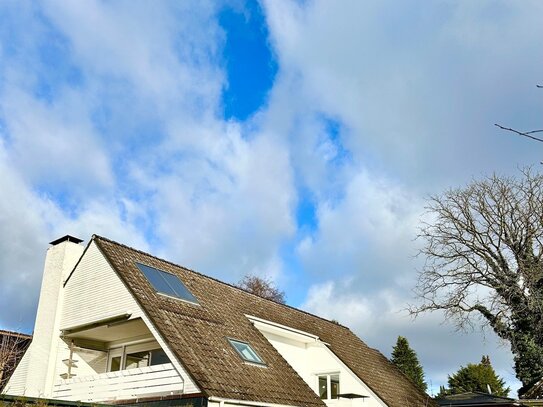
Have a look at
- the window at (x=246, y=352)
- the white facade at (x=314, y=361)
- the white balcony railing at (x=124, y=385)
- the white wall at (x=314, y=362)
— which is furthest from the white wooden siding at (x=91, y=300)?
the white wall at (x=314, y=362)

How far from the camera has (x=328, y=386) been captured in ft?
59.1

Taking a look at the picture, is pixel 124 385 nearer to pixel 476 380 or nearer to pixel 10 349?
pixel 10 349

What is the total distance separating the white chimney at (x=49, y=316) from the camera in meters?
14.4

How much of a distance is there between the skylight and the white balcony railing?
2455mm

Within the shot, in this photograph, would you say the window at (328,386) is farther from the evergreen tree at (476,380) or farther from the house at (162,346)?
the evergreen tree at (476,380)

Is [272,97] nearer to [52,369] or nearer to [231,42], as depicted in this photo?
[231,42]

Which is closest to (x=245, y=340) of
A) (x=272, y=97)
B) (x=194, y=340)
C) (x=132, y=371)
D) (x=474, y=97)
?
(x=194, y=340)

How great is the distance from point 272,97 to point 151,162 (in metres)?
4.02

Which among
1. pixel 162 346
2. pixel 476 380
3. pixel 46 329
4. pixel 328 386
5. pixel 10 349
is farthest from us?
pixel 476 380

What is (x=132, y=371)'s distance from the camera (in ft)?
41.3

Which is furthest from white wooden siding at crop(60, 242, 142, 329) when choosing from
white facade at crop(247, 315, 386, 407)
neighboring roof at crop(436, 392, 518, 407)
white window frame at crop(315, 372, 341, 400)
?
neighboring roof at crop(436, 392, 518, 407)

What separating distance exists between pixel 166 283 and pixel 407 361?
26469 mm

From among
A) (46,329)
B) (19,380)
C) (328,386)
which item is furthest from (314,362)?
(19,380)

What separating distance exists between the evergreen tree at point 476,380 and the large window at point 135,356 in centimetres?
3274
